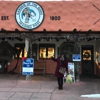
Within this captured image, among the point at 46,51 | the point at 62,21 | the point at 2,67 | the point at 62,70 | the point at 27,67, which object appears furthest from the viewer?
the point at 46,51

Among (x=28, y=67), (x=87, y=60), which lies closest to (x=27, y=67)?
(x=28, y=67)

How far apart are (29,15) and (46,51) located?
178 inches

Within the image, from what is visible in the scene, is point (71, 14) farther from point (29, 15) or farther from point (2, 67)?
point (2, 67)

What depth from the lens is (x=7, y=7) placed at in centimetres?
1349

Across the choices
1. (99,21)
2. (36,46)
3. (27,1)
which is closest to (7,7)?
(27,1)

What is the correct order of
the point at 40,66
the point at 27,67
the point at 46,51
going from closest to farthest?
1. the point at 27,67
2. the point at 40,66
3. the point at 46,51

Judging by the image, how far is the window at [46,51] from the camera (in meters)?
17.1

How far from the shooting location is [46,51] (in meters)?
17.1

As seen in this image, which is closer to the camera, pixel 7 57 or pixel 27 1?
pixel 27 1

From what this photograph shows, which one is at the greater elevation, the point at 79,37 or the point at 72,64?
the point at 79,37

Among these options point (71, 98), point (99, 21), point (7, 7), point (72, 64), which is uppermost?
point (7, 7)

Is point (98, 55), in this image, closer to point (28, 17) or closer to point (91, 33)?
point (91, 33)

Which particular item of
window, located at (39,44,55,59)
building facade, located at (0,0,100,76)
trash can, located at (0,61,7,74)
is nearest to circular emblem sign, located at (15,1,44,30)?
building facade, located at (0,0,100,76)

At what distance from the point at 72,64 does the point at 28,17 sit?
12.8 ft
